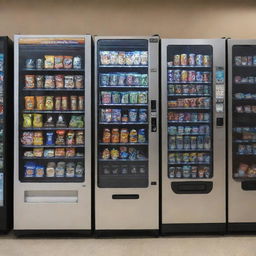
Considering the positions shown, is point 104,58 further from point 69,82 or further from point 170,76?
point 170,76

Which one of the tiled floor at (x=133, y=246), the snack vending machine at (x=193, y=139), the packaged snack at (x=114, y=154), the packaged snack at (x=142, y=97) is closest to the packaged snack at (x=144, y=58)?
the snack vending machine at (x=193, y=139)

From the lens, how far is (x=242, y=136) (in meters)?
3.81

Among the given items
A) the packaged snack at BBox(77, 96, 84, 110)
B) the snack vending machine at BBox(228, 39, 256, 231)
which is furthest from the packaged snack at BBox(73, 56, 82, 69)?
the snack vending machine at BBox(228, 39, 256, 231)

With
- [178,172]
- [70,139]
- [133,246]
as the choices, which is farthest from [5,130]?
[178,172]

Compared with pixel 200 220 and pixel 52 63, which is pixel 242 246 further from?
pixel 52 63

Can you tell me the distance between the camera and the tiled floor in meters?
3.25

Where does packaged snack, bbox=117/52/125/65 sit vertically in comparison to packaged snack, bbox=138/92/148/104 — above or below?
above

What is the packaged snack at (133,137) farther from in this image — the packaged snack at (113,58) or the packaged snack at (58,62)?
the packaged snack at (58,62)

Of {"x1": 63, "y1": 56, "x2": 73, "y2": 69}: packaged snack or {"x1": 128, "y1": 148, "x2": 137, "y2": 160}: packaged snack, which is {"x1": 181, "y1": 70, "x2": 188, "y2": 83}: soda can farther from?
{"x1": 63, "y1": 56, "x2": 73, "y2": 69}: packaged snack

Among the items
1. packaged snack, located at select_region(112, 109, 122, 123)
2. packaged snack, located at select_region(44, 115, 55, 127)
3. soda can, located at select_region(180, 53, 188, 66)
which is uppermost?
soda can, located at select_region(180, 53, 188, 66)
